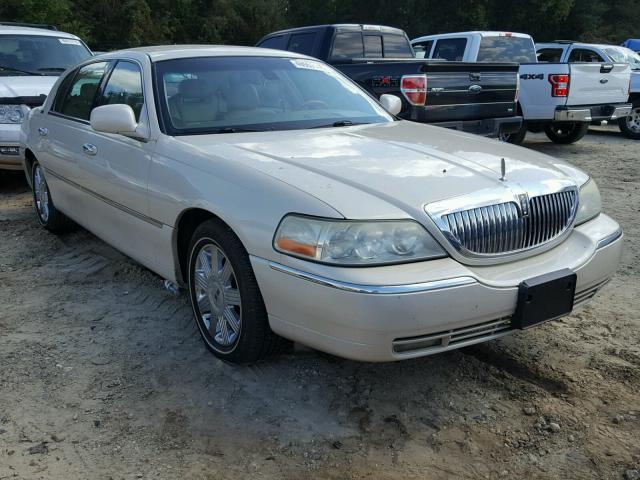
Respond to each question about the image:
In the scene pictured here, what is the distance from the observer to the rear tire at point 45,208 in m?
5.58

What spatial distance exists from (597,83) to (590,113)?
525mm

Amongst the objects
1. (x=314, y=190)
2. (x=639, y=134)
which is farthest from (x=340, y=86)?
(x=639, y=134)

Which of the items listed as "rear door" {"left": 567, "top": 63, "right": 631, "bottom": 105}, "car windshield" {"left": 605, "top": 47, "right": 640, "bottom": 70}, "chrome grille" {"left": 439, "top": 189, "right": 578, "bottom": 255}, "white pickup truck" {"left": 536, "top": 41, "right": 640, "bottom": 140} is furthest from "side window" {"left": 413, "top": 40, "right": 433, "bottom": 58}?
"chrome grille" {"left": 439, "top": 189, "right": 578, "bottom": 255}

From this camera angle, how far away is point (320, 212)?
8.91ft

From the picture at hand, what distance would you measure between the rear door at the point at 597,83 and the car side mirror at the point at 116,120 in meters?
8.49

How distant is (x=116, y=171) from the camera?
405cm

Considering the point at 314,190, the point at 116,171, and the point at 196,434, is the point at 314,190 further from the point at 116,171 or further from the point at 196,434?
the point at 116,171

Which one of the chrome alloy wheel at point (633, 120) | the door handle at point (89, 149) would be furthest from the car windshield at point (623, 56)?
the door handle at point (89, 149)

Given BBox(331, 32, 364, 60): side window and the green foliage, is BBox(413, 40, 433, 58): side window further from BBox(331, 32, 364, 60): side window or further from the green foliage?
the green foliage

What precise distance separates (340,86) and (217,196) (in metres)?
1.82

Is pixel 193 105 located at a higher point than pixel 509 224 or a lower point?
higher

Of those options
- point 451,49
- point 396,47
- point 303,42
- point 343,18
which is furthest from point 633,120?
point 343,18

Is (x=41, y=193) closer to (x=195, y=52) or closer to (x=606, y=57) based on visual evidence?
(x=195, y=52)

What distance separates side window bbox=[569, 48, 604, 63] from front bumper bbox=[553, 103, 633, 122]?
7.59ft
